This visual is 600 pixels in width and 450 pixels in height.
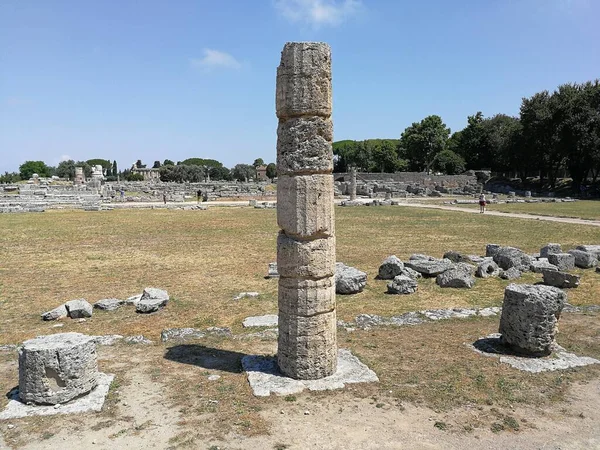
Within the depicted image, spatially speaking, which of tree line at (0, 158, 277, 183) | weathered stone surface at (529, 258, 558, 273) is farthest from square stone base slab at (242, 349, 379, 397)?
tree line at (0, 158, 277, 183)

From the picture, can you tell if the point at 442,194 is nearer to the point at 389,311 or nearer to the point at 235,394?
the point at 389,311

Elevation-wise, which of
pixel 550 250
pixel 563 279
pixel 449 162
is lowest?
pixel 563 279

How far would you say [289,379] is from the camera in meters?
6.70

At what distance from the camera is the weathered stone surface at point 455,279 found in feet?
39.3

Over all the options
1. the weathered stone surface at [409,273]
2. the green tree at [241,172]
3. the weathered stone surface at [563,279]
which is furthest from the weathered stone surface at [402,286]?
the green tree at [241,172]

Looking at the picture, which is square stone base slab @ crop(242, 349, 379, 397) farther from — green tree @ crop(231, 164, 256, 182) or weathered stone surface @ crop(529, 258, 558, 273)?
green tree @ crop(231, 164, 256, 182)

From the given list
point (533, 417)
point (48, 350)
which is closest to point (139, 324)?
point (48, 350)

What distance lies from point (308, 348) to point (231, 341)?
2.10m

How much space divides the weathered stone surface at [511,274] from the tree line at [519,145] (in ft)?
133

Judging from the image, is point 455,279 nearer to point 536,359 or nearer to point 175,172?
point 536,359

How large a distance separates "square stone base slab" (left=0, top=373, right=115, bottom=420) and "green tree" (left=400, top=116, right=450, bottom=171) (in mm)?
71072

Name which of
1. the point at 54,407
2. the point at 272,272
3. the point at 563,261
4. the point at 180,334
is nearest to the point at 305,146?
the point at 180,334

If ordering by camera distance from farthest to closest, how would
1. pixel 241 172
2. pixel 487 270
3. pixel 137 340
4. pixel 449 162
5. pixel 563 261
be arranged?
1. pixel 241 172
2. pixel 449 162
3. pixel 563 261
4. pixel 487 270
5. pixel 137 340

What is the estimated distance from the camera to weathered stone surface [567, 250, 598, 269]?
14453 mm
